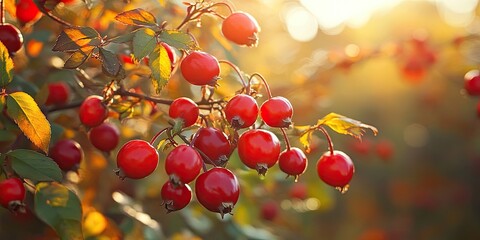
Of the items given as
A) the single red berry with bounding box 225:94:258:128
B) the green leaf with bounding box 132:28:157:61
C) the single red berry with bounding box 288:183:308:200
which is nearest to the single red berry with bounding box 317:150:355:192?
the single red berry with bounding box 225:94:258:128

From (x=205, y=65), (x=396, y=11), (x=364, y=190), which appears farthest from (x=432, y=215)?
(x=205, y=65)

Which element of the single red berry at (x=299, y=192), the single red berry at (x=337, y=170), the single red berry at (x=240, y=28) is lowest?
the single red berry at (x=299, y=192)

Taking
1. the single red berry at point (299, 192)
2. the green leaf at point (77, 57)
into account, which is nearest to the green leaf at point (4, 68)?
the green leaf at point (77, 57)

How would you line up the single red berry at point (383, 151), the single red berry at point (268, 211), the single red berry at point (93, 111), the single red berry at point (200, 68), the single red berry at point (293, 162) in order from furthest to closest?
the single red berry at point (383, 151) < the single red berry at point (268, 211) < the single red berry at point (93, 111) < the single red berry at point (293, 162) < the single red berry at point (200, 68)

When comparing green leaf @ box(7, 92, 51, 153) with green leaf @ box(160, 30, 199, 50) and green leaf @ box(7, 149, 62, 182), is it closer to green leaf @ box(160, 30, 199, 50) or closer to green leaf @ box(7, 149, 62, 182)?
green leaf @ box(7, 149, 62, 182)

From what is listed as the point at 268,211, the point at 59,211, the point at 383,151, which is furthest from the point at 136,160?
the point at 383,151

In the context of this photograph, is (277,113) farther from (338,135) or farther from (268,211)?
(338,135)

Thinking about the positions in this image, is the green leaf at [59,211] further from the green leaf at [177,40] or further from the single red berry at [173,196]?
the green leaf at [177,40]
